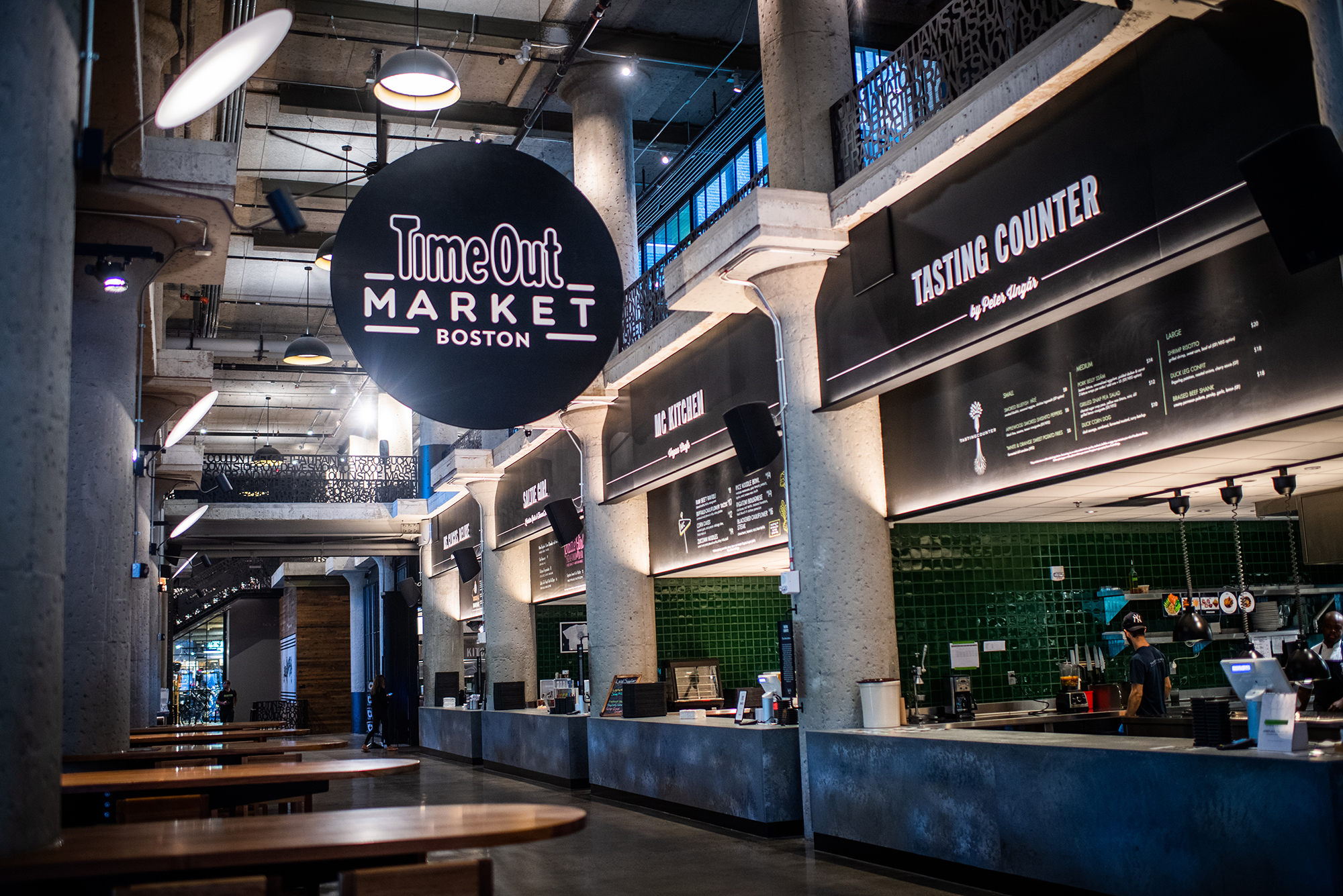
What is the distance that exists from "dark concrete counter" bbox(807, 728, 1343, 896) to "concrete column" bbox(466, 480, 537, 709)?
9.33 meters

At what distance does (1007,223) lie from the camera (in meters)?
6.31

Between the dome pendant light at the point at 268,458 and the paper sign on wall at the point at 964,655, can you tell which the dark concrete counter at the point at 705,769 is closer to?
the paper sign on wall at the point at 964,655

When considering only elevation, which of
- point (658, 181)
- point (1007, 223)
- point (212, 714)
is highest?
point (658, 181)

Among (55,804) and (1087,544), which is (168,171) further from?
(1087,544)

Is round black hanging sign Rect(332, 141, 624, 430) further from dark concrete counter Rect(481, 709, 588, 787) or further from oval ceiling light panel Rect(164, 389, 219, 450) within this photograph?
dark concrete counter Rect(481, 709, 588, 787)

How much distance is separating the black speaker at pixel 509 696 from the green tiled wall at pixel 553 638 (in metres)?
1.24

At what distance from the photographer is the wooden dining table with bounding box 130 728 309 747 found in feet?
30.3

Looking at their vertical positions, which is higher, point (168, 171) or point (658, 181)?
point (658, 181)

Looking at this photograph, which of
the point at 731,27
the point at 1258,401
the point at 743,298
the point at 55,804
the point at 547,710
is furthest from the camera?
the point at 547,710

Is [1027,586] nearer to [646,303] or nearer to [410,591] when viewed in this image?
[646,303]

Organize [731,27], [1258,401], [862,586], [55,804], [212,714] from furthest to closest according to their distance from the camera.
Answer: [212,714], [731,27], [862,586], [1258,401], [55,804]

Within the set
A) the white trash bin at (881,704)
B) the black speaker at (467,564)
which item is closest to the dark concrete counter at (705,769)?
the white trash bin at (881,704)

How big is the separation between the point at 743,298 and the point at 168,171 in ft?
13.7

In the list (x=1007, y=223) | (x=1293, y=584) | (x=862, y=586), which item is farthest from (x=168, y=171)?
(x=1293, y=584)
